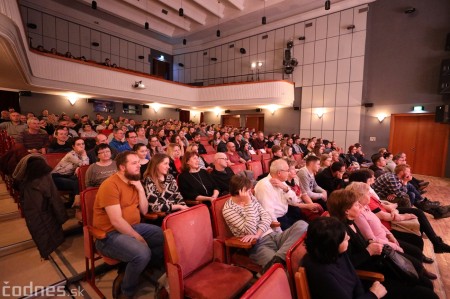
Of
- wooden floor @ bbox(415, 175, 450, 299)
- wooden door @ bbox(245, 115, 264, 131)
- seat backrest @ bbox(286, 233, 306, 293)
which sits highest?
wooden door @ bbox(245, 115, 264, 131)

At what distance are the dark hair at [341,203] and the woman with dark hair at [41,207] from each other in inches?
A: 91.1

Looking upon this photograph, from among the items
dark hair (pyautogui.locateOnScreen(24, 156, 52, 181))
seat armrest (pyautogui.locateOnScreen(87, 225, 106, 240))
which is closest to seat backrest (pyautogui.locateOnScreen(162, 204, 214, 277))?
seat armrest (pyautogui.locateOnScreen(87, 225, 106, 240))

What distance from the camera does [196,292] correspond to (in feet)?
4.51

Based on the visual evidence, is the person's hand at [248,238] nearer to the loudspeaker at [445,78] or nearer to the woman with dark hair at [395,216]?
the woman with dark hair at [395,216]

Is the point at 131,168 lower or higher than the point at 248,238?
higher

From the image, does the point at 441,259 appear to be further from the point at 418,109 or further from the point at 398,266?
the point at 418,109

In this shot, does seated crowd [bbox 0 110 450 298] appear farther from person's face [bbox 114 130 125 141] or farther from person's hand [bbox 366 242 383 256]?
person's face [bbox 114 130 125 141]

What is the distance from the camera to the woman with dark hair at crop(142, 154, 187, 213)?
7.07ft

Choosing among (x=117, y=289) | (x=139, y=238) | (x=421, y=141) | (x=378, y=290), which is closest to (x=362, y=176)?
(x=378, y=290)

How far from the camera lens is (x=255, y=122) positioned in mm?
12359

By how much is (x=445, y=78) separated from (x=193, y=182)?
28.8 feet

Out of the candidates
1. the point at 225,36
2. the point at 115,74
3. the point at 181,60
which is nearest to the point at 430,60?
the point at 225,36

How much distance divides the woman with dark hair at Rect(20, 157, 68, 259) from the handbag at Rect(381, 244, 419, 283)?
8.63 feet

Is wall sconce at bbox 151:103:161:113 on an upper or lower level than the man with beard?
upper
